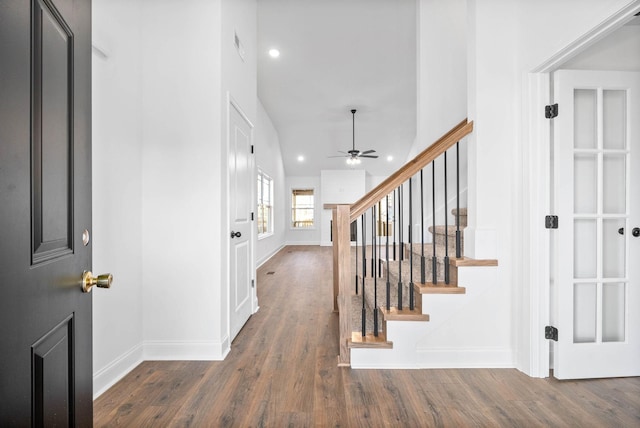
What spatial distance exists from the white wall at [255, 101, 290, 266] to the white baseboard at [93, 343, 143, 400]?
4383 millimetres

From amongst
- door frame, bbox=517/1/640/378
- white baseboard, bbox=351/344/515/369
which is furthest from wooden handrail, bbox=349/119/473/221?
white baseboard, bbox=351/344/515/369

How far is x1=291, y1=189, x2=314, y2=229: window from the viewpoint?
11.4 meters

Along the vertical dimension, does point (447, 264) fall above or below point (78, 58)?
below

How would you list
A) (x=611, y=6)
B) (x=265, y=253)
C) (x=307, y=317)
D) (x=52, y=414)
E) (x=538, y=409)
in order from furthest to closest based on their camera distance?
1. (x=265, y=253)
2. (x=307, y=317)
3. (x=538, y=409)
4. (x=611, y=6)
5. (x=52, y=414)

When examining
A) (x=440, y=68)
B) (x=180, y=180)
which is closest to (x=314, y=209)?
(x=440, y=68)

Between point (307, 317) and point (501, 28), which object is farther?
point (307, 317)

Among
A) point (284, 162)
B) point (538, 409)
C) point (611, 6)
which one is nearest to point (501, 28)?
point (611, 6)

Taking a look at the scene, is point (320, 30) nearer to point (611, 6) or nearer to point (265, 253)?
point (611, 6)

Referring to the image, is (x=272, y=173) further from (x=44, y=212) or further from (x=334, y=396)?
(x=44, y=212)

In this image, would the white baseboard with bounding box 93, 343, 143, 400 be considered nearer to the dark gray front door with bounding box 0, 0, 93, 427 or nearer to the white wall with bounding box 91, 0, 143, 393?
the white wall with bounding box 91, 0, 143, 393

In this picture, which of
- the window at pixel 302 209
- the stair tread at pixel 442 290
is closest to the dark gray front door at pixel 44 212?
the stair tread at pixel 442 290

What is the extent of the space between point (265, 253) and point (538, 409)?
6305 mm

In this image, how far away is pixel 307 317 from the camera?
A: 3.42 meters

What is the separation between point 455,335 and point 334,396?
0.96m
